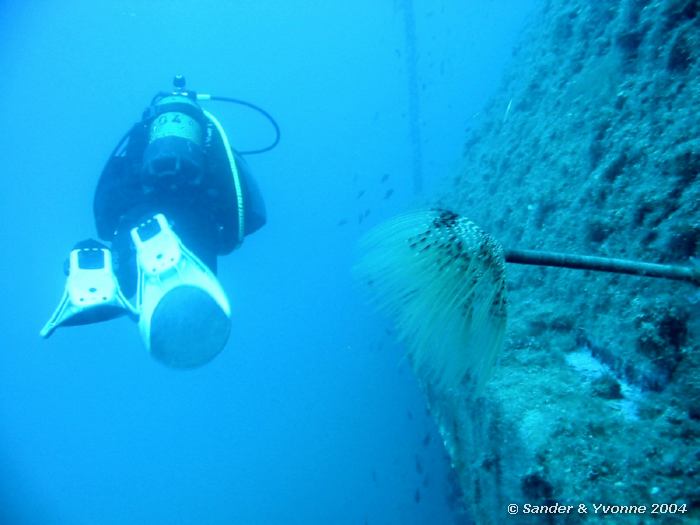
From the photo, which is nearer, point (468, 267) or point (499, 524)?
point (468, 267)

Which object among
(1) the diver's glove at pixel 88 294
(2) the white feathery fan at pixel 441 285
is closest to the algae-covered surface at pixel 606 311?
(2) the white feathery fan at pixel 441 285

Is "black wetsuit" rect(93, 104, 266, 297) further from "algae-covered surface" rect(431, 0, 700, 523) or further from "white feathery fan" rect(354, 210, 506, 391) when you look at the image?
"white feathery fan" rect(354, 210, 506, 391)

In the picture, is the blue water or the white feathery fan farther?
the blue water

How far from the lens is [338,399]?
21.2 meters

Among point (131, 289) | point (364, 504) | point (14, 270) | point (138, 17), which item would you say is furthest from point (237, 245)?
point (138, 17)

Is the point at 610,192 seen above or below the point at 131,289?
above

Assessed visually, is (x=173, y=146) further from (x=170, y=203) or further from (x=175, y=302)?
(x=175, y=302)

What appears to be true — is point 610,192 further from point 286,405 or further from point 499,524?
point 286,405

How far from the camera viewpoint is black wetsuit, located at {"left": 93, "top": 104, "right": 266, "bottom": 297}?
383cm

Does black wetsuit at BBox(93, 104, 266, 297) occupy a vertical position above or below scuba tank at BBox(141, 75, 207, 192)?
below

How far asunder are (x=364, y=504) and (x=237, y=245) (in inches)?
598

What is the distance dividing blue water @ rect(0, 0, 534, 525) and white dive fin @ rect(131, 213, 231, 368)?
4.03m

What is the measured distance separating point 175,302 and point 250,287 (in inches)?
1354

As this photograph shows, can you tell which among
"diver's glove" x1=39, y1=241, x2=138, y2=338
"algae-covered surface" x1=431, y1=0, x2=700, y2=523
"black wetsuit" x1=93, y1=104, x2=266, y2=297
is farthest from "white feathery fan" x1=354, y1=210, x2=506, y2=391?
"black wetsuit" x1=93, y1=104, x2=266, y2=297
